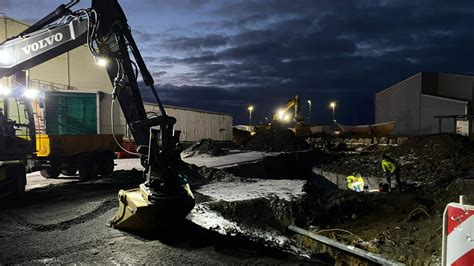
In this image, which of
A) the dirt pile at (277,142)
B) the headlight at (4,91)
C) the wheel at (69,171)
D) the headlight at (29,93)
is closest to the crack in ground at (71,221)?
the headlight at (4,91)

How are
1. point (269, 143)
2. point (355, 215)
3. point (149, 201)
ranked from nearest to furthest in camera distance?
point (149, 201) < point (355, 215) < point (269, 143)

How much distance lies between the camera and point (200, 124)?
29625 mm

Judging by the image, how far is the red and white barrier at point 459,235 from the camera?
8.77ft

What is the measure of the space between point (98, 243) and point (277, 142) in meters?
21.2

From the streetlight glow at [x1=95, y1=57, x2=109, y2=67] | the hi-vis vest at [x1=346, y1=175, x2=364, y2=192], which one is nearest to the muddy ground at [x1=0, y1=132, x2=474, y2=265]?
the hi-vis vest at [x1=346, y1=175, x2=364, y2=192]

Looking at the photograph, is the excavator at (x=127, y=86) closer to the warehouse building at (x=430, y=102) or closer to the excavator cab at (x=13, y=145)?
the excavator cab at (x=13, y=145)

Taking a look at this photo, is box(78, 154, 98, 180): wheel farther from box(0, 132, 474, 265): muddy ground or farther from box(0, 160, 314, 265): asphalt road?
box(0, 160, 314, 265): asphalt road

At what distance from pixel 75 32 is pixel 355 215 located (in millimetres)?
7286

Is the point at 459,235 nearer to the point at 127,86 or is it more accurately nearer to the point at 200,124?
the point at 127,86

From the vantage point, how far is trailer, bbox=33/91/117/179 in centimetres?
1074

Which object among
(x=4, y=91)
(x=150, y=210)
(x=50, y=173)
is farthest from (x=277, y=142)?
(x=150, y=210)

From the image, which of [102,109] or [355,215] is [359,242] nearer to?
[355,215]

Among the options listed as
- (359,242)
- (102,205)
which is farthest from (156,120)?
(359,242)

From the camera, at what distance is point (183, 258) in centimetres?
486
